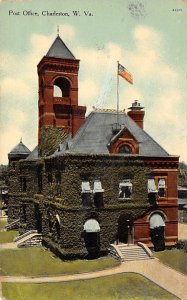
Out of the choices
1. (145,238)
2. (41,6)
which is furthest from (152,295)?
(41,6)

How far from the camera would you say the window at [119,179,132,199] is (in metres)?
25.3

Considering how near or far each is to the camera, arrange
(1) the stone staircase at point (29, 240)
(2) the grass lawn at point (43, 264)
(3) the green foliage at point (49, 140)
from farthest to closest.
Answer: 1. (1) the stone staircase at point (29, 240)
2. (3) the green foliage at point (49, 140)
3. (2) the grass lawn at point (43, 264)

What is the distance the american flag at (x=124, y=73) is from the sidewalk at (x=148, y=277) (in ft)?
35.3

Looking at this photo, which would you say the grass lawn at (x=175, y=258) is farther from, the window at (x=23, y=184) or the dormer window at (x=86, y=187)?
the window at (x=23, y=184)

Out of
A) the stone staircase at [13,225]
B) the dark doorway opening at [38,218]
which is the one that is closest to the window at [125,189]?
the dark doorway opening at [38,218]

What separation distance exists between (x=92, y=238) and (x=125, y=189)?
375cm

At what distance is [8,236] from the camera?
3209 centimetres

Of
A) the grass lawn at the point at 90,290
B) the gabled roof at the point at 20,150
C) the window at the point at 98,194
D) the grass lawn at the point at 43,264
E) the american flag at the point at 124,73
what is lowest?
the grass lawn at the point at 90,290

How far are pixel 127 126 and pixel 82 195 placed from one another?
6189 mm

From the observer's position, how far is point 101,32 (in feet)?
69.7

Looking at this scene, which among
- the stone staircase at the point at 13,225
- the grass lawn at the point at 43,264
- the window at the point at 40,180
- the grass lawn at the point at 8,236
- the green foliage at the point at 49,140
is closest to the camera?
the grass lawn at the point at 43,264

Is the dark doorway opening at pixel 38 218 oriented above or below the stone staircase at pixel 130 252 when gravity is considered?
above

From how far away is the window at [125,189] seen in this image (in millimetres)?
25348

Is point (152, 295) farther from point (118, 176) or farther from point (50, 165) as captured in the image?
point (50, 165)
